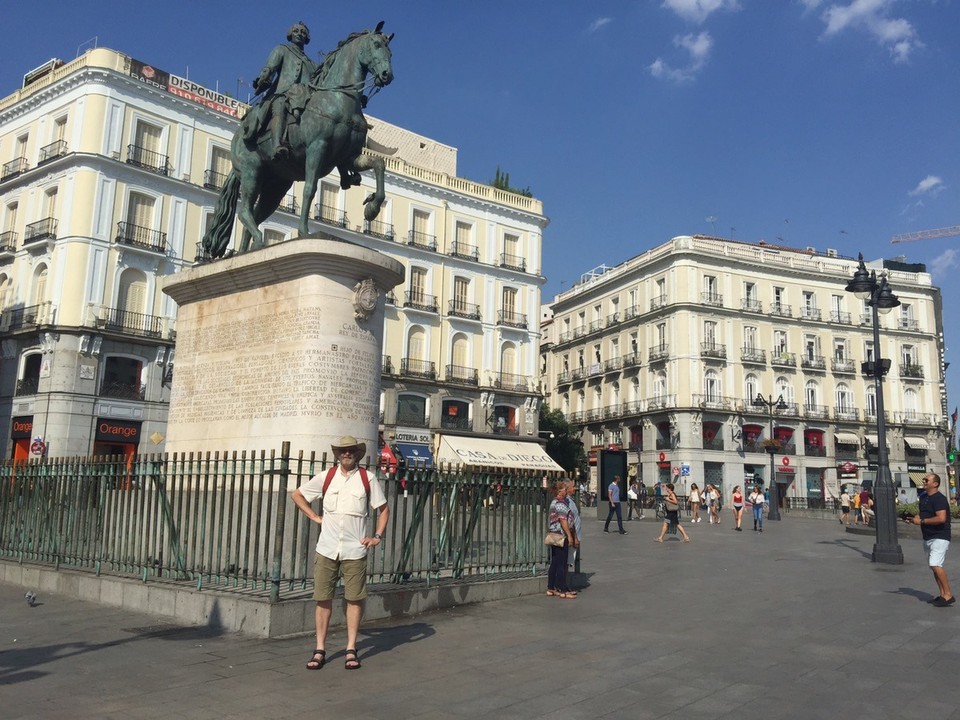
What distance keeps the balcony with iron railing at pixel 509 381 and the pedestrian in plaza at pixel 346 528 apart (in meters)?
40.3

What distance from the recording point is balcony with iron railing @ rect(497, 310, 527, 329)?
4828 cm

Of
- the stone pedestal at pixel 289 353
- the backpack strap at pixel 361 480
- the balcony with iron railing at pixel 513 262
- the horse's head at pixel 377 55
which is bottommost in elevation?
the backpack strap at pixel 361 480

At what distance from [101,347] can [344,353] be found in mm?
28461

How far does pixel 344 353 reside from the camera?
1000 centimetres

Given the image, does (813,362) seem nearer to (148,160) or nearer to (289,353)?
(148,160)

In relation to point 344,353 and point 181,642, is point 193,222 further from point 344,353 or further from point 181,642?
point 181,642

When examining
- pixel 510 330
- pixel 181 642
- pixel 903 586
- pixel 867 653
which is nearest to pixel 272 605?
pixel 181 642

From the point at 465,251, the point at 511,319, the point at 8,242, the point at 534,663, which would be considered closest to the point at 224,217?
the point at 534,663

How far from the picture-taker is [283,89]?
1170 centimetres

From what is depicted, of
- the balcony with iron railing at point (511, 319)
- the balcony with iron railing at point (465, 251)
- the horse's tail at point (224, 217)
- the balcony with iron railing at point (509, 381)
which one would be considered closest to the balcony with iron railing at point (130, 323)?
the balcony with iron railing at point (465, 251)

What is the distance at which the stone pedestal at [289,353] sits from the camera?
9.79 metres

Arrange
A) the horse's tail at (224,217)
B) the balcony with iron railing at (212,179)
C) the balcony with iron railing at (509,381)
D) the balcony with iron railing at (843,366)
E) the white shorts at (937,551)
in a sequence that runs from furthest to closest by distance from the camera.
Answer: the balcony with iron railing at (843,366) < the balcony with iron railing at (509,381) < the balcony with iron railing at (212,179) < the horse's tail at (224,217) < the white shorts at (937,551)

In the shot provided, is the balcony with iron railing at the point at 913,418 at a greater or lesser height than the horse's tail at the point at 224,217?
greater

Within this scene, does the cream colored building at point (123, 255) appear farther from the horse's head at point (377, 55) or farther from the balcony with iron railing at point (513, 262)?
the horse's head at point (377, 55)
